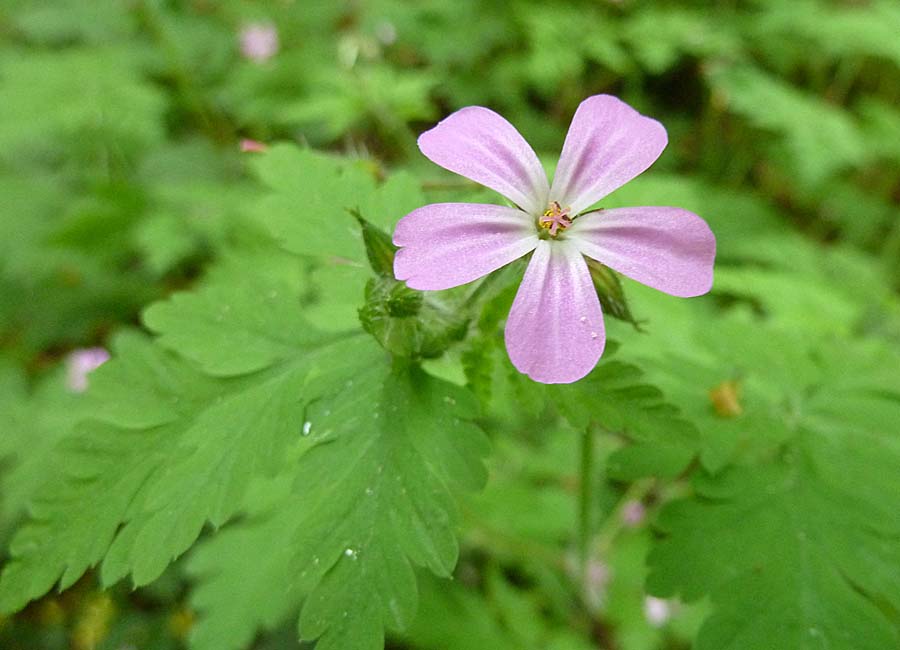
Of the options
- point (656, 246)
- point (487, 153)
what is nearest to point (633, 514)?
point (656, 246)

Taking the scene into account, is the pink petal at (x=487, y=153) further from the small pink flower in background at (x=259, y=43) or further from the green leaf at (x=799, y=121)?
the small pink flower in background at (x=259, y=43)

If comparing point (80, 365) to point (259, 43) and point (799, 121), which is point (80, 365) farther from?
point (799, 121)

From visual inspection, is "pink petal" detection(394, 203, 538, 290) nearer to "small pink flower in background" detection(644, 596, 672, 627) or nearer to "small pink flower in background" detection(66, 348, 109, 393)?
"small pink flower in background" detection(644, 596, 672, 627)

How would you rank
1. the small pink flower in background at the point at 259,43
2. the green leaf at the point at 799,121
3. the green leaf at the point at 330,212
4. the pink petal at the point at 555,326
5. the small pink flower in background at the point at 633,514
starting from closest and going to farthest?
the pink petal at the point at 555,326, the green leaf at the point at 330,212, the small pink flower in background at the point at 633,514, the green leaf at the point at 799,121, the small pink flower in background at the point at 259,43

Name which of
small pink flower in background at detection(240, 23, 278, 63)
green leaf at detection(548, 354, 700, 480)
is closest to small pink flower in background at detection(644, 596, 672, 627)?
green leaf at detection(548, 354, 700, 480)

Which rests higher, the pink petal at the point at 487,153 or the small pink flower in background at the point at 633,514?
the pink petal at the point at 487,153

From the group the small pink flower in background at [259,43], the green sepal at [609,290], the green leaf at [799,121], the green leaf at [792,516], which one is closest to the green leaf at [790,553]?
the green leaf at [792,516]
